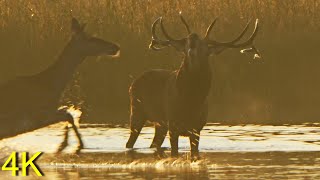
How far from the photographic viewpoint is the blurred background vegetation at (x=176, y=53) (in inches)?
1281

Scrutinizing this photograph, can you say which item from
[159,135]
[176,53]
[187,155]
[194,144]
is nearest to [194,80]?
[194,144]

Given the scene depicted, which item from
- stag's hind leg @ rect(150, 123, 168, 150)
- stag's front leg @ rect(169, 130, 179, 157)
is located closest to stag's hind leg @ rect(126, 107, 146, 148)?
stag's hind leg @ rect(150, 123, 168, 150)

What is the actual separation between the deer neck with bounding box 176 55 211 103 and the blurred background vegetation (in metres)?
7.45

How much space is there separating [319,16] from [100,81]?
6.07 m

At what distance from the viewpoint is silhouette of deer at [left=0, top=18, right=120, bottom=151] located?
2248 cm

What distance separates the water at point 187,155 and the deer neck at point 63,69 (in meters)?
0.91

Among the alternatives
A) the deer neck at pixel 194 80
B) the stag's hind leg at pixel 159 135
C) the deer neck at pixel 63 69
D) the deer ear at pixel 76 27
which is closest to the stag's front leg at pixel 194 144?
the deer neck at pixel 194 80

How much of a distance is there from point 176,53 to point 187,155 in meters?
12.6

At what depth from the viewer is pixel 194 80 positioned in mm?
22828

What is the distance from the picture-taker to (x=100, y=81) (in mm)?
34500

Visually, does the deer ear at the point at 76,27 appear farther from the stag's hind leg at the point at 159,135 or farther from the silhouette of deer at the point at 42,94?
the stag's hind leg at the point at 159,135

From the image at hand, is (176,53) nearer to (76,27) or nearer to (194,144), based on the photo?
(76,27)

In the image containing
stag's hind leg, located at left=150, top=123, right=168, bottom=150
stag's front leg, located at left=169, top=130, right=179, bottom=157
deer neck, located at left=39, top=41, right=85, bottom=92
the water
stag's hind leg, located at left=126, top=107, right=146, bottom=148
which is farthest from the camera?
stag's hind leg, located at left=126, top=107, right=146, bottom=148

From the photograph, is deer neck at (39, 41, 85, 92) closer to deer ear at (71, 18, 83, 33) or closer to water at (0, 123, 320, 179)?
deer ear at (71, 18, 83, 33)
